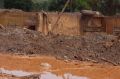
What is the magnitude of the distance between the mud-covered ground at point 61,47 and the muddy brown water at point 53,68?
848 mm

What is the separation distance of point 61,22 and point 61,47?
864 centimetres

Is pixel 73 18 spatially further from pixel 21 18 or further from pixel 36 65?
pixel 36 65

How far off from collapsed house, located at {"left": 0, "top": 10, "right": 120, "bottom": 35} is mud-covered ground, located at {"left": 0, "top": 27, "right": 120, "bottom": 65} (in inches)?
171

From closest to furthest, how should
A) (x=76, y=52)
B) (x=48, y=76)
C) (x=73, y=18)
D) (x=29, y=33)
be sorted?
(x=48, y=76) < (x=76, y=52) < (x=29, y=33) < (x=73, y=18)

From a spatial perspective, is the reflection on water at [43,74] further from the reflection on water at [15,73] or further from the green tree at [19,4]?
the green tree at [19,4]

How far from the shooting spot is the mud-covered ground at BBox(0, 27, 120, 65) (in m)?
13.6

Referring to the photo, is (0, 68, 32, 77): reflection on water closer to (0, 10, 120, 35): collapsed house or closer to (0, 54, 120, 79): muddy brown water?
(0, 54, 120, 79): muddy brown water

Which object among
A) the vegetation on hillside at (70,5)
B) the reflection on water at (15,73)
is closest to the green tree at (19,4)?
the vegetation on hillside at (70,5)

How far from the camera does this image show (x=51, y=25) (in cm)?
2291

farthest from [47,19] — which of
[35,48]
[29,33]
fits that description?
[35,48]

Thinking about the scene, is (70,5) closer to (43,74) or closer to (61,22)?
(61,22)

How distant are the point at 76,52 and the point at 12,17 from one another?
874 centimetres

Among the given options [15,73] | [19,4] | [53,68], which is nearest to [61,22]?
[19,4]

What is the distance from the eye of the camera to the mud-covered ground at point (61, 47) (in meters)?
13.6
